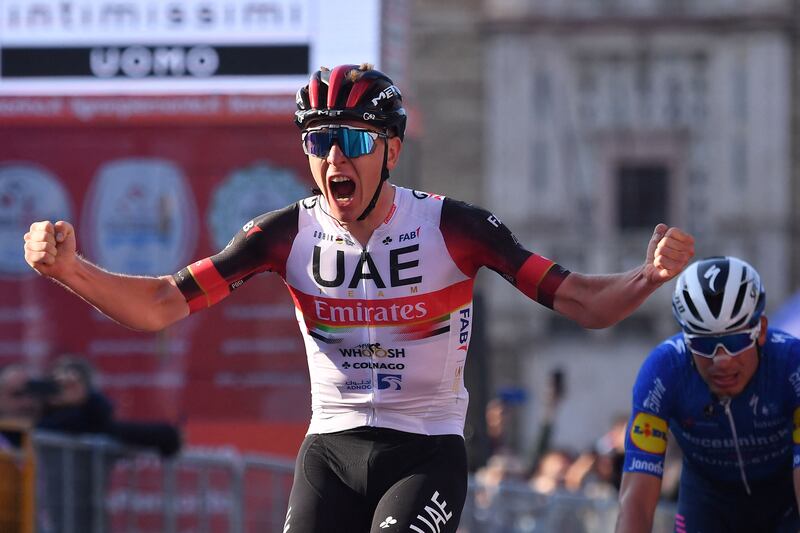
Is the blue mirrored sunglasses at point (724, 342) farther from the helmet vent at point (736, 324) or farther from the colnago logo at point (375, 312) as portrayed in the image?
the colnago logo at point (375, 312)

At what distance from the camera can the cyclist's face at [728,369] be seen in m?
6.59

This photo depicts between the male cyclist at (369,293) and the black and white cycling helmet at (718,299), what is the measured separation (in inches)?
42.9

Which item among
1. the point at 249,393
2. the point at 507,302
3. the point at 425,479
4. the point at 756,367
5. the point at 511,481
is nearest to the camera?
the point at 425,479

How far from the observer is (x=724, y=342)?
6.57 metres

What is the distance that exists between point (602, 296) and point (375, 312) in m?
0.80

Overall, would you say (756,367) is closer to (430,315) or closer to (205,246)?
(430,315)

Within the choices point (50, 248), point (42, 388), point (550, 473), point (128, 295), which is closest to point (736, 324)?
point (128, 295)

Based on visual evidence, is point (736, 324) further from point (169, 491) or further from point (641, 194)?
point (641, 194)

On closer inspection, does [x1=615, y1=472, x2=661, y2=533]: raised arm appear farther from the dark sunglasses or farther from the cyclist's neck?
the dark sunglasses

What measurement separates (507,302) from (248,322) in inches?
871

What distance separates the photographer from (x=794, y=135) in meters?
34.9

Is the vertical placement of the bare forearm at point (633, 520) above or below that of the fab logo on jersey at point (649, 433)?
below

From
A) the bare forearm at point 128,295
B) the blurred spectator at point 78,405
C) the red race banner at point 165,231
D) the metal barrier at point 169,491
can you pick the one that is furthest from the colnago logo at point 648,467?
the red race banner at point 165,231

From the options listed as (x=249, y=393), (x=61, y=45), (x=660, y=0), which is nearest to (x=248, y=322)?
(x=249, y=393)
